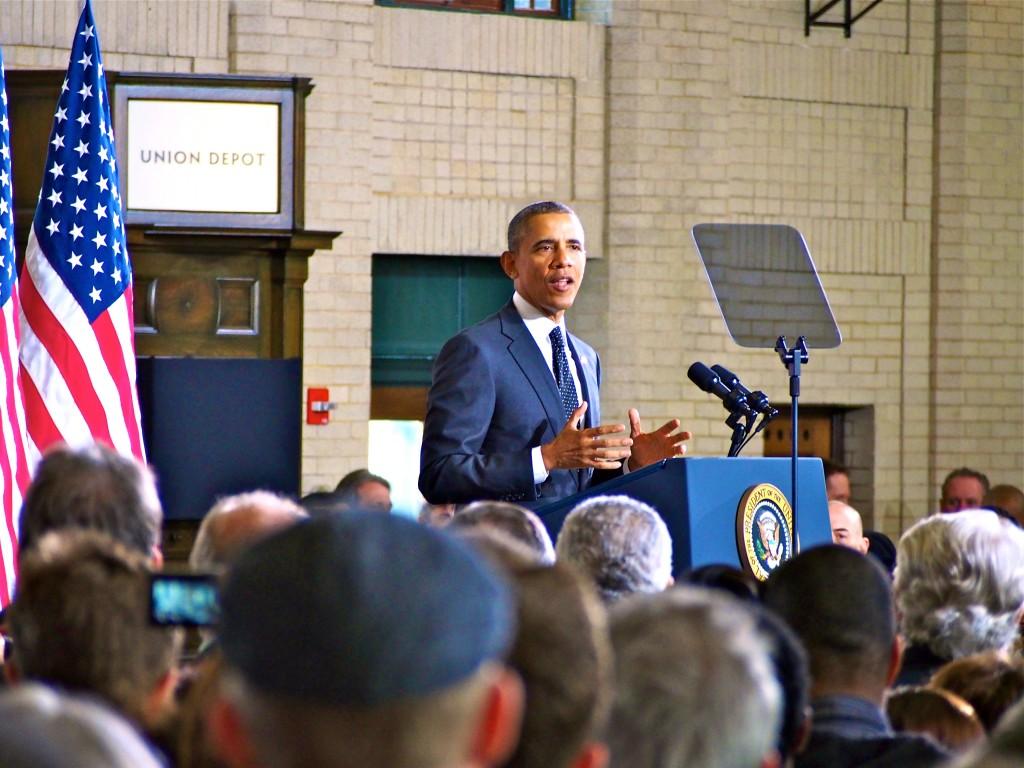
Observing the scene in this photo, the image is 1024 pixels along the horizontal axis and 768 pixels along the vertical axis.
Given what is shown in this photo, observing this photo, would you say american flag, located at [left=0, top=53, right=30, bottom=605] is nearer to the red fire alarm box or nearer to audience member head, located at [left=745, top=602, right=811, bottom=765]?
audience member head, located at [left=745, top=602, right=811, bottom=765]

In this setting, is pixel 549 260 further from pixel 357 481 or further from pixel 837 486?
pixel 837 486

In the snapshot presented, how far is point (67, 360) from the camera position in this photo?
215 inches

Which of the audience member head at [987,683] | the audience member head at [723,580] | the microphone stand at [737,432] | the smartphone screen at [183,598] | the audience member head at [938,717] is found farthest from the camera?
the microphone stand at [737,432]

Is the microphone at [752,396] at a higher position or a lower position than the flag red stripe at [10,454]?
higher

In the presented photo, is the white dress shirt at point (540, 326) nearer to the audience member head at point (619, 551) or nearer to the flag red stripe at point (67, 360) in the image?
the audience member head at point (619, 551)

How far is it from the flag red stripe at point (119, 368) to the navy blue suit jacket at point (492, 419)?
1620 millimetres

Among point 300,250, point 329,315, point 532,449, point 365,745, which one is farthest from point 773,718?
point 329,315

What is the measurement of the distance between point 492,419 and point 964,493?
21.1 ft

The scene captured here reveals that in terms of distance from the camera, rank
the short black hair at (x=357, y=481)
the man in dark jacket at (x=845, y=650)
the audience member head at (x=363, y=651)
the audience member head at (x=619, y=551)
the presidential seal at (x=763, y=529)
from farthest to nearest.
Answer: the short black hair at (x=357, y=481) → the presidential seal at (x=763, y=529) → the audience member head at (x=619, y=551) → the man in dark jacket at (x=845, y=650) → the audience member head at (x=363, y=651)

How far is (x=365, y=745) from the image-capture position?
1.15 m

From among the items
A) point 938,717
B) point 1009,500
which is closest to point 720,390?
point 938,717

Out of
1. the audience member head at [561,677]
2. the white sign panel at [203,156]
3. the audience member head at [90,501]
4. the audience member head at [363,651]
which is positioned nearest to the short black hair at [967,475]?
the white sign panel at [203,156]

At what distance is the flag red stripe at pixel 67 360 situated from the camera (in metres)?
5.41

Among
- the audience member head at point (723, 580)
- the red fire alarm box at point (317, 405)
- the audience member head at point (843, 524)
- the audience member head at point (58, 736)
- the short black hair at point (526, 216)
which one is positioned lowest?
the audience member head at point (843, 524)
